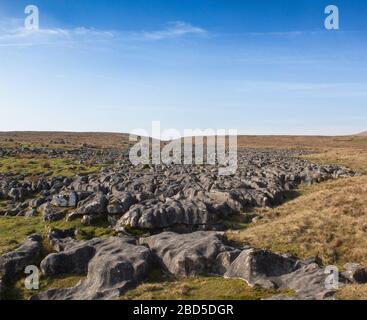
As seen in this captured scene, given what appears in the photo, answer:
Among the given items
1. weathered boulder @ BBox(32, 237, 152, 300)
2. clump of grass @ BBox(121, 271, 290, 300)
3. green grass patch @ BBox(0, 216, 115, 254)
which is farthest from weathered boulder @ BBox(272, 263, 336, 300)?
green grass patch @ BBox(0, 216, 115, 254)

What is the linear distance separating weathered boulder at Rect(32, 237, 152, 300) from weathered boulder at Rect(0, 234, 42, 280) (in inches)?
169

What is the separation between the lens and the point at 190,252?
28.7m

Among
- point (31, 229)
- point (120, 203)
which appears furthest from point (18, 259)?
point (120, 203)

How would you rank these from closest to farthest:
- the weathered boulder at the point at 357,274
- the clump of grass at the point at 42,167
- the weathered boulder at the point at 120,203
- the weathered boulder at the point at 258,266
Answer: the weathered boulder at the point at 357,274
the weathered boulder at the point at 258,266
the weathered boulder at the point at 120,203
the clump of grass at the point at 42,167

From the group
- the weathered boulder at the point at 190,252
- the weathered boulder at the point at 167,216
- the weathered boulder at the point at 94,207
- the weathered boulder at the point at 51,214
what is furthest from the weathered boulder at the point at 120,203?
the weathered boulder at the point at 190,252

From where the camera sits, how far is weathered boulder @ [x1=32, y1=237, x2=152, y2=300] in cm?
2553

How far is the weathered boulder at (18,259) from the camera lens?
29827 mm

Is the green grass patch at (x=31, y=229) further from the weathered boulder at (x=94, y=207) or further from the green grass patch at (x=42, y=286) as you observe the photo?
the green grass patch at (x=42, y=286)

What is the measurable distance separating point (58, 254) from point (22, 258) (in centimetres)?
266

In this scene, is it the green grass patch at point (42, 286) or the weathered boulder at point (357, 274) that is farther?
the green grass patch at point (42, 286)

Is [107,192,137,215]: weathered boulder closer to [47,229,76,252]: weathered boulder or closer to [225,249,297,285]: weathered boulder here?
[47,229,76,252]: weathered boulder

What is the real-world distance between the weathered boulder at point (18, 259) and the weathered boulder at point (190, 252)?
308 inches

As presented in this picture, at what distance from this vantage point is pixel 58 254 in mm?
30078

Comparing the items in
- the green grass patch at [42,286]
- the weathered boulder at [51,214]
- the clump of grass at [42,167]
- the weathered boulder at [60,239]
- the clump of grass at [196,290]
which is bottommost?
the green grass patch at [42,286]
